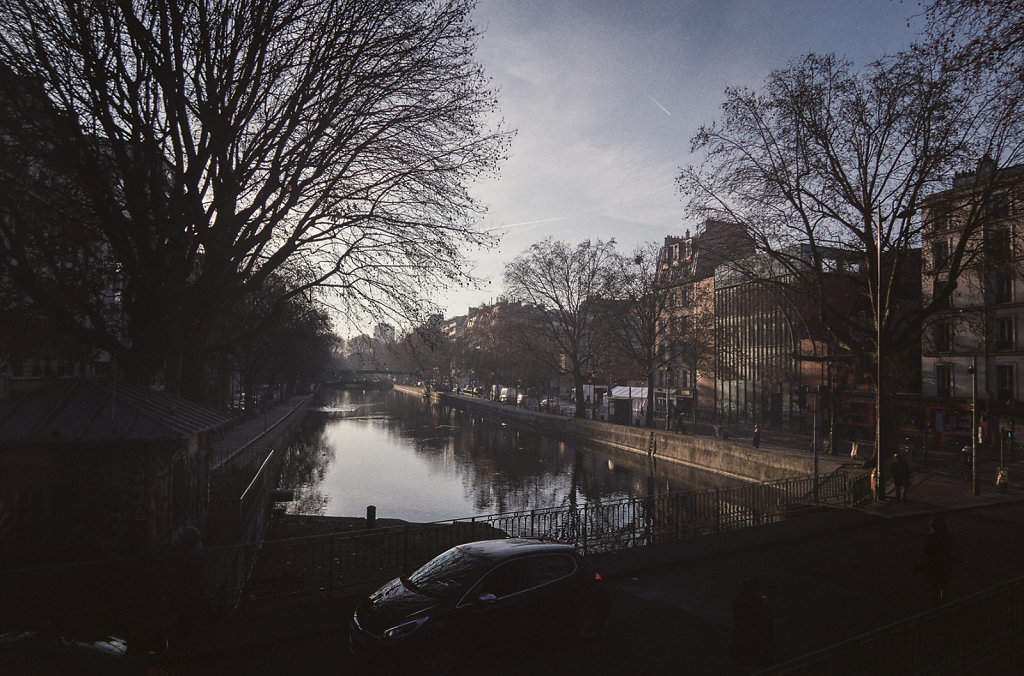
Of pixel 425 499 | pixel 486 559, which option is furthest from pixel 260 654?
pixel 425 499

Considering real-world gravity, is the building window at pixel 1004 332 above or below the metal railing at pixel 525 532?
above

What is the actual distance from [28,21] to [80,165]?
3.12 metres

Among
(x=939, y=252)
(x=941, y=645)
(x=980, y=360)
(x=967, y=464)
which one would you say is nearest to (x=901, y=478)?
(x=967, y=464)

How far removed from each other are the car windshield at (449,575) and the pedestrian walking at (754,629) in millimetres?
3172

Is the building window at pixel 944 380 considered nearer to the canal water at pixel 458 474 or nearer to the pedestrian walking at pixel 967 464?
the pedestrian walking at pixel 967 464

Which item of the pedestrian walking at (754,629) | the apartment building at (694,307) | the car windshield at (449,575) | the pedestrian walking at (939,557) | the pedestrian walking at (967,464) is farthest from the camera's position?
the apartment building at (694,307)

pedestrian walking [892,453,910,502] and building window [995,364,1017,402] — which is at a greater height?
building window [995,364,1017,402]

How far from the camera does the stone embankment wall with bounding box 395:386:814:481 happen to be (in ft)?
91.5

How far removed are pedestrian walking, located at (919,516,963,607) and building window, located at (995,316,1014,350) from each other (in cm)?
2934

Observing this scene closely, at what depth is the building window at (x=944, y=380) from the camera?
34.2m

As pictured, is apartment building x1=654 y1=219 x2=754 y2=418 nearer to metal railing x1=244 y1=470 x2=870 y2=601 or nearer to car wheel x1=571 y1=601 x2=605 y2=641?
metal railing x1=244 y1=470 x2=870 y2=601

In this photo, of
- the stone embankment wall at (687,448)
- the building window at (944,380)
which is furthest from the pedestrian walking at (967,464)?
the building window at (944,380)

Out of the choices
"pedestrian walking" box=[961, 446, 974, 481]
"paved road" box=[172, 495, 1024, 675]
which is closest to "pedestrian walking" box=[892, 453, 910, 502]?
"paved road" box=[172, 495, 1024, 675]

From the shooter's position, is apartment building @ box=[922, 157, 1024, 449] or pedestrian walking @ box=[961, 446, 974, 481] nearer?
pedestrian walking @ box=[961, 446, 974, 481]
